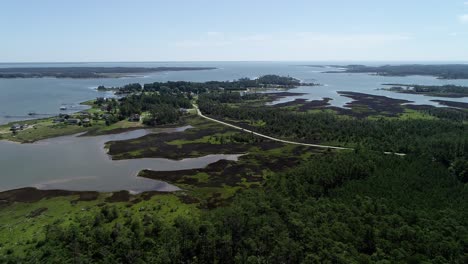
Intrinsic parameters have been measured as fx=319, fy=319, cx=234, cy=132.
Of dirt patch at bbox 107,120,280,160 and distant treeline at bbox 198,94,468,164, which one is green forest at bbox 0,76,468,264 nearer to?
distant treeline at bbox 198,94,468,164

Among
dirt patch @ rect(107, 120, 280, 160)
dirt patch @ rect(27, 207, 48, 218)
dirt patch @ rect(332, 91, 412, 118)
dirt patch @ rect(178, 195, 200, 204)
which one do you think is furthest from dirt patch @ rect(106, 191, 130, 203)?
dirt patch @ rect(332, 91, 412, 118)

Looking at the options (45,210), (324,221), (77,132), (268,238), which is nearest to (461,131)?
(324,221)

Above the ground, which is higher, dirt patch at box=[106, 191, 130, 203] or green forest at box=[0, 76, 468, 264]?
green forest at box=[0, 76, 468, 264]

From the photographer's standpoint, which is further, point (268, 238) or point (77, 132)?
point (77, 132)

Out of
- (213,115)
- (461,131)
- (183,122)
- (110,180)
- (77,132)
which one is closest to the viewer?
(110,180)

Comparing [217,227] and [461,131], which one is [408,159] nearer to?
[461,131]

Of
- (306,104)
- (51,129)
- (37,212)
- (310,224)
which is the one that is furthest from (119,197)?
(306,104)

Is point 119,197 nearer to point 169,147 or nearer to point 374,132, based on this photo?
point 169,147

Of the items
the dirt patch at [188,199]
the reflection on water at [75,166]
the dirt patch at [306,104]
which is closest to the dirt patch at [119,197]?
the reflection on water at [75,166]

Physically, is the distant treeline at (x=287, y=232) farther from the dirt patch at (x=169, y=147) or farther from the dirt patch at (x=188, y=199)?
the dirt patch at (x=169, y=147)
